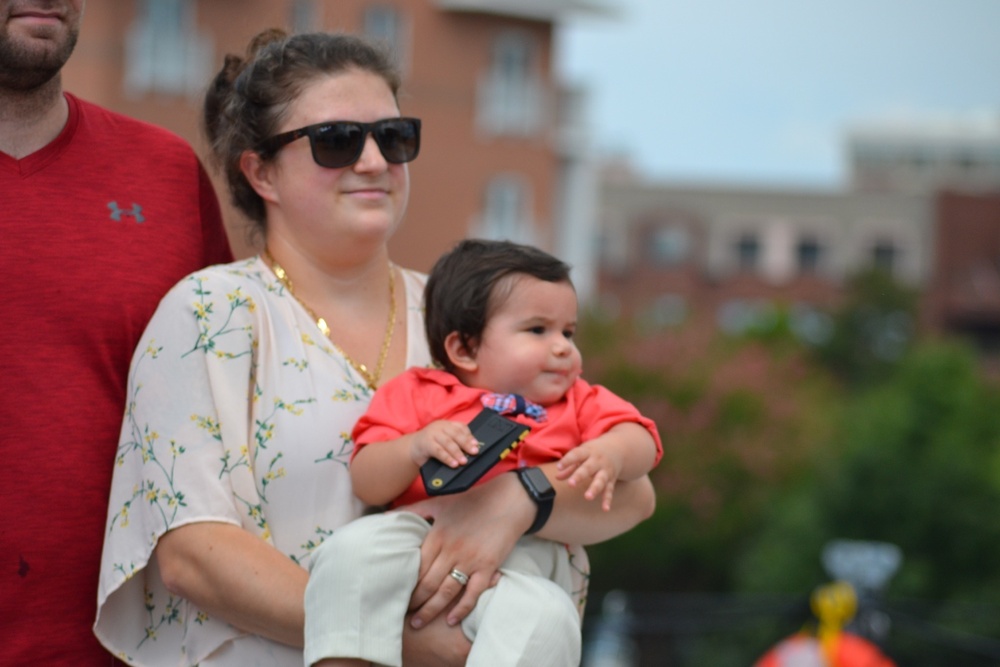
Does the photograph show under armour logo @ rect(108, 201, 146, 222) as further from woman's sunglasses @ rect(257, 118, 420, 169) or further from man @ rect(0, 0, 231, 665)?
woman's sunglasses @ rect(257, 118, 420, 169)

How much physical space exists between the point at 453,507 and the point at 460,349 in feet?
1.26

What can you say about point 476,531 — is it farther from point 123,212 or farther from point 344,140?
point 123,212

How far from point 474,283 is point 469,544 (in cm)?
57

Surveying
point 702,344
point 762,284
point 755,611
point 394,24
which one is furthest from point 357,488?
point 762,284

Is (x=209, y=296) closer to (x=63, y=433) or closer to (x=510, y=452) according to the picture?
(x=63, y=433)

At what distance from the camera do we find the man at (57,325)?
2775 millimetres

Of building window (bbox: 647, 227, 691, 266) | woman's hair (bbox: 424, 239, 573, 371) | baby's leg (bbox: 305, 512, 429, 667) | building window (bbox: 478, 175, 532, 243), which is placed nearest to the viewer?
baby's leg (bbox: 305, 512, 429, 667)

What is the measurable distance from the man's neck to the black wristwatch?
1210mm

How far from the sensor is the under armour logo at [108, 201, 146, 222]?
2969mm

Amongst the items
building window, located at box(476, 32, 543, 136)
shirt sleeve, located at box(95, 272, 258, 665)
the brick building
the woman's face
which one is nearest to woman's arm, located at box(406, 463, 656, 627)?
shirt sleeve, located at box(95, 272, 258, 665)

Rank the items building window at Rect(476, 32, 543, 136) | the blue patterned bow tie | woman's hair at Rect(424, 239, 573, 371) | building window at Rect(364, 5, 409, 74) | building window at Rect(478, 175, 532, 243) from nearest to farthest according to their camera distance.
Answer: the blue patterned bow tie, woman's hair at Rect(424, 239, 573, 371), building window at Rect(364, 5, 409, 74), building window at Rect(476, 32, 543, 136), building window at Rect(478, 175, 532, 243)

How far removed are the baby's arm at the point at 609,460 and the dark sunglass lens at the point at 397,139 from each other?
714mm

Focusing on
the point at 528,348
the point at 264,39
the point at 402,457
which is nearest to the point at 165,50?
the point at 264,39

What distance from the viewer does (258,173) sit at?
3037 millimetres
